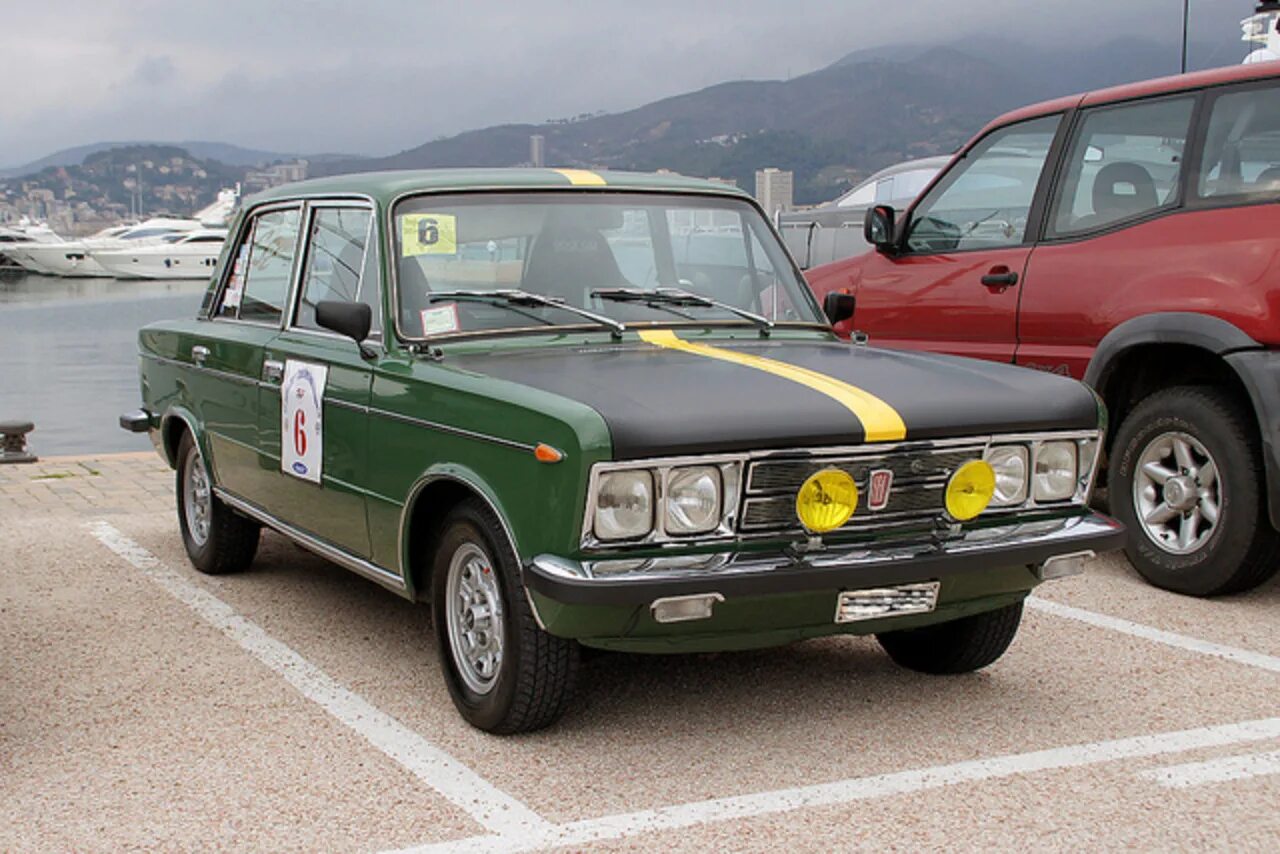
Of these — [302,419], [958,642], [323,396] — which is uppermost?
[323,396]

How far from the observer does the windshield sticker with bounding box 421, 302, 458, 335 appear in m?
5.21

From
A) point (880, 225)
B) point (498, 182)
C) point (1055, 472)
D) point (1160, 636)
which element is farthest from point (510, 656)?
point (880, 225)

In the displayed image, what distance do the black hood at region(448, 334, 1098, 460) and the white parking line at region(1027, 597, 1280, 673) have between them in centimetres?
141

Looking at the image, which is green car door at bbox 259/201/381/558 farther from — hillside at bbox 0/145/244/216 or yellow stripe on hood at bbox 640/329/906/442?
hillside at bbox 0/145/244/216

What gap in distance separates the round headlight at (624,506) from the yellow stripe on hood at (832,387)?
67 centimetres

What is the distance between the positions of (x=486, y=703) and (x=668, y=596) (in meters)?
0.89

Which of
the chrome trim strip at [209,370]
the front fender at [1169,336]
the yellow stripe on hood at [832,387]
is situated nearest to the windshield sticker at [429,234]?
the yellow stripe on hood at [832,387]

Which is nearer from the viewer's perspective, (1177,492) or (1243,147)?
(1243,147)

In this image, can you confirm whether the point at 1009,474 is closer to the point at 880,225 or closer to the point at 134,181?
A: the point at 880,225

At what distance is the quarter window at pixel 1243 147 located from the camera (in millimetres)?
6367

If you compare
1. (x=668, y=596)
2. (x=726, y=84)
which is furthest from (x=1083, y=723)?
(x=726, y=84)

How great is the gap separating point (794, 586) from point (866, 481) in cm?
41

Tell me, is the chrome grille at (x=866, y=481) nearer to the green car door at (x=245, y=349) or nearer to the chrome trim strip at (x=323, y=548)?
the chrome trim strip at (x=323, y=548)

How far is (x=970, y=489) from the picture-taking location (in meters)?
4.57
